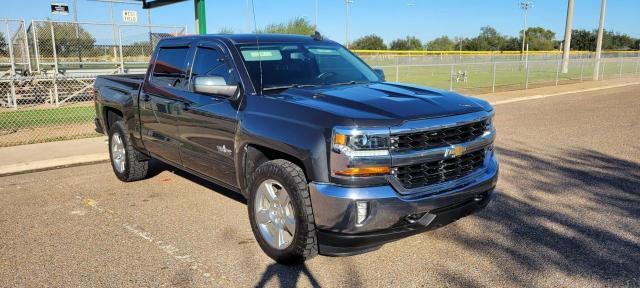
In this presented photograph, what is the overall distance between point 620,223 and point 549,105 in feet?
39.0

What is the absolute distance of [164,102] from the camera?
543 centimetres

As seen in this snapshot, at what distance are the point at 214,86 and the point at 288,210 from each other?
1.26 metres

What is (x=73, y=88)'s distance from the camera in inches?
700

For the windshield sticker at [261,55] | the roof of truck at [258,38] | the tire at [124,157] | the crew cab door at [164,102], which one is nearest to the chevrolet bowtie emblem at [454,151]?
the windshield sticker at [261,55]

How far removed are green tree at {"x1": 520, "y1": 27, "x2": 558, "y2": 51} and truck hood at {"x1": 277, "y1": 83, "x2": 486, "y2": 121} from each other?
102 metres

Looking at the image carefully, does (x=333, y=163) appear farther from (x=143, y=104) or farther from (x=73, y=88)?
(x=73, y=88)

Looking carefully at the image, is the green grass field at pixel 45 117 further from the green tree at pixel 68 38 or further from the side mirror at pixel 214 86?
the side mirror at pixel 214 86

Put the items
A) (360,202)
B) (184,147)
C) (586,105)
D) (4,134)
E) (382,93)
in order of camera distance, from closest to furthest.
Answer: (360,202) < (382,93) < (184,147) < (4,134) < (586,105)

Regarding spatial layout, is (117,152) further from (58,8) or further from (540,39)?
(540,39)

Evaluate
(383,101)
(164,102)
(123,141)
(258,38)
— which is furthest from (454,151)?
(123,141)

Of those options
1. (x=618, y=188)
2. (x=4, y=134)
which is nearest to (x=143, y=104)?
(x=618, y=188)

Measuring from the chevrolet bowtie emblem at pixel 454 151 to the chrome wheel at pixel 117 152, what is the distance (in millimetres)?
4426

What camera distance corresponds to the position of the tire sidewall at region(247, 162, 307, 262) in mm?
3697

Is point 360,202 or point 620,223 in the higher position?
point 360,202
